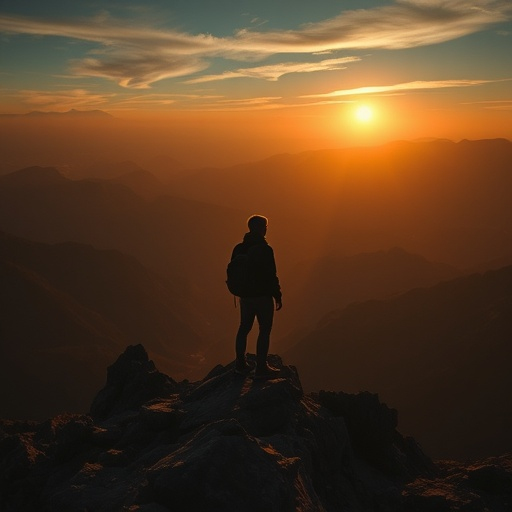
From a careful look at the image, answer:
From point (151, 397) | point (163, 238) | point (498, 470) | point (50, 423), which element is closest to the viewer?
point (498, 470)

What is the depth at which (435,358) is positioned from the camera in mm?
65688

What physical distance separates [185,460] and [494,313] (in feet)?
235

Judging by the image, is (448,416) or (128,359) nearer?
(128,359)

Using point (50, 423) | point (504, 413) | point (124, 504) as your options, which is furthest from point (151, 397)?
point (504, 413)

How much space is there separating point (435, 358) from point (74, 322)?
61789 millimetres

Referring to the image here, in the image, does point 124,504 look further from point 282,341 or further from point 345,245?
point 345,245

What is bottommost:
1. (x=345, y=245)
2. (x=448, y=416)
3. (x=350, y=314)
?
(x=448, y=416)

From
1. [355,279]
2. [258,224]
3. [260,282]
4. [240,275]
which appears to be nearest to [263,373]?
[260,282]

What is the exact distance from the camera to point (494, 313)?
2694 inches

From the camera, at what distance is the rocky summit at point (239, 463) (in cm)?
599

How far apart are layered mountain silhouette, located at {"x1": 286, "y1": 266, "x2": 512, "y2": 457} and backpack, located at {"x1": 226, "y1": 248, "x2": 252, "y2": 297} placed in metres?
46.3

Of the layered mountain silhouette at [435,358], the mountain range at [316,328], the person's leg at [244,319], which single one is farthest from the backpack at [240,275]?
the mountain range at [316,328]

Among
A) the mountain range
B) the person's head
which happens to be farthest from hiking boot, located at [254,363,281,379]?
the mountain range

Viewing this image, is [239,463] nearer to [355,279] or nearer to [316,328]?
[316,328]
